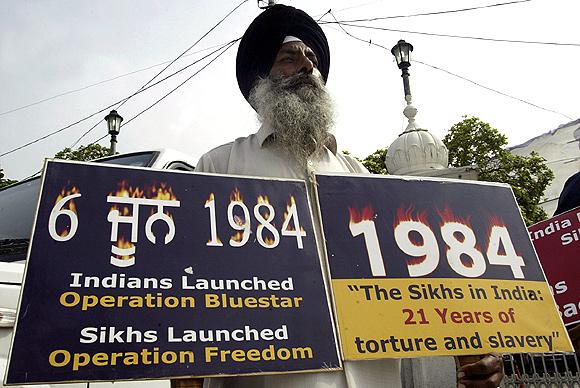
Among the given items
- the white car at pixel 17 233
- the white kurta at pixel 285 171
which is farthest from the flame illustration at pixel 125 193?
the white car at pixel 17 233

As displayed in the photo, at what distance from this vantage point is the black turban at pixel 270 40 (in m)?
2.71

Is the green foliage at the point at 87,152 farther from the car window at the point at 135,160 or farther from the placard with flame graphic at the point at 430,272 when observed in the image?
the placard with flame graphic at the point at 430,272

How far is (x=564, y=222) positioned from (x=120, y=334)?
2.30 meters

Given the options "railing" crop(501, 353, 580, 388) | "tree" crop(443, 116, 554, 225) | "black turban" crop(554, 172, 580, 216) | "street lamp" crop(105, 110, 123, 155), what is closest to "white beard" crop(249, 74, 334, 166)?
"black turban" crop(554, 172, 580, 216)

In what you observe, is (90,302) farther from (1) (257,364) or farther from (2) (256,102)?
(2) (256,102)

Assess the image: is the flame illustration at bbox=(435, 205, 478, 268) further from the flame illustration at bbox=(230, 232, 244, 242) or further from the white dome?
the white dome

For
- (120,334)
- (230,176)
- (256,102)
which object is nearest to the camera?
(120,334)

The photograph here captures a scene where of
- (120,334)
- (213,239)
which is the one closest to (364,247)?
(213,239)

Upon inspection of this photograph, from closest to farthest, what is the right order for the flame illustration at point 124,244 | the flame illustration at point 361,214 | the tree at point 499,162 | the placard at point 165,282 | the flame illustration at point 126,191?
the placard at point 165,282
the flame illustration at point 124,244
the flame illustration at point 126,191
the flame illustration at point 361,214
the tree at point 499,162

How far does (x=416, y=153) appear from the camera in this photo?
7.53 m

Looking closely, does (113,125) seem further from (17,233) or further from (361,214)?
(361,214)

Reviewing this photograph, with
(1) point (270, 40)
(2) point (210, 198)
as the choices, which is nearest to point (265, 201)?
(2) point (210, 198)

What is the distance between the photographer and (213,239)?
5.65 feet

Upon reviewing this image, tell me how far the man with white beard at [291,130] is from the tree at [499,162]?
13786mm
